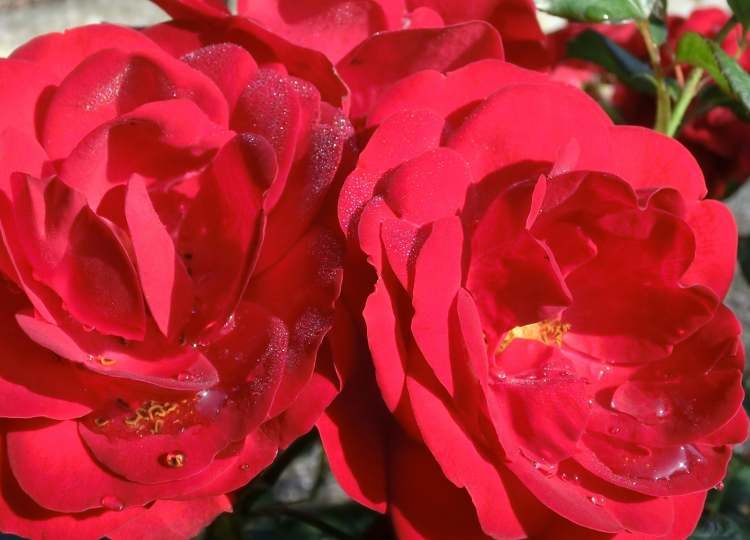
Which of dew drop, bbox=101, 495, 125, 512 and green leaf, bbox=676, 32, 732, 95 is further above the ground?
green leaf, bbox=676, 32, 732, 95

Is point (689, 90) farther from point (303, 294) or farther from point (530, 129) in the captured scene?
point (303, 294)

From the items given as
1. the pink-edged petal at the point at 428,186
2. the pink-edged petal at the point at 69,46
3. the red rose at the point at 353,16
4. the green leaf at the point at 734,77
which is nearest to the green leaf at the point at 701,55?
the green leaf at the point at 734,77

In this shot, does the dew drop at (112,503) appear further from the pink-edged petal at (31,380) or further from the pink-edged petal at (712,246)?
the pink-edged petal at (712,246)

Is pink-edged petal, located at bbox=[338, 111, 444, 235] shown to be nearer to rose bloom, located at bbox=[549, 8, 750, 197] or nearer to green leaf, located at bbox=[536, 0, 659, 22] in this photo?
green leaf, located at bbox=[536, 0, 659, 22]

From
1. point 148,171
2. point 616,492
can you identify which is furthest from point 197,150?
point 616,492

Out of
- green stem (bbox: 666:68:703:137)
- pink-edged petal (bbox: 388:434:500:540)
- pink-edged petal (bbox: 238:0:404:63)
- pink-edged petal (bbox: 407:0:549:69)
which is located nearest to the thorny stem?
green stem (bbox: 666:68:703:137)

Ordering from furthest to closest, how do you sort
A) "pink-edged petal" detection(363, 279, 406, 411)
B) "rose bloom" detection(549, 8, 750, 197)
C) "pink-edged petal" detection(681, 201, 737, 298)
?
"rose bloom" detection(549, 8, 750, 197)
"pink-edged petal" detection(681, 201, 737, 298)
"pink-edged petal" detection(363, 279, 406, 411)
